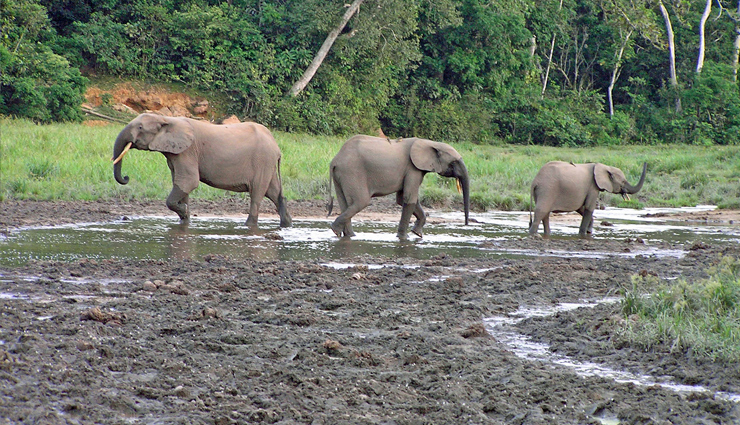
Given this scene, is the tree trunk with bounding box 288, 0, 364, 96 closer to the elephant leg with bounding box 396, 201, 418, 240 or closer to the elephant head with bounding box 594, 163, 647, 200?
the elephant head with bounding box 594, 163, 647, 200

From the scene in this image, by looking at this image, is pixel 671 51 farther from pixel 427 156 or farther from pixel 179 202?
pixel 179 202

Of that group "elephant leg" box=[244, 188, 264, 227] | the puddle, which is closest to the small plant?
→ "elephant leg" box=[244, 188, 264, 227]

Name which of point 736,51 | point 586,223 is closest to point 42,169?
point 586,223

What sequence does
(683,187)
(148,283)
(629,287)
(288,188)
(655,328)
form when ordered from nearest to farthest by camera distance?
(655,328) < (148,283) < (629,287) < (288,188) < (683,187)

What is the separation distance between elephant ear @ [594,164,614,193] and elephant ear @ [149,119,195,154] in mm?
6486

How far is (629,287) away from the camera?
7973 mm

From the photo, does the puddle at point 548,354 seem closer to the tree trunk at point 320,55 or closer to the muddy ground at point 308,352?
the muddy ground at point 308,352

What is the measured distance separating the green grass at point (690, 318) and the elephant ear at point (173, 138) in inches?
293

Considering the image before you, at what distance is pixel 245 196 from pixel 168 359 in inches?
503

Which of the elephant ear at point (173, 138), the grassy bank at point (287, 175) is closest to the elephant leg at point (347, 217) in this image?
the elephant ear at point (173, 138)

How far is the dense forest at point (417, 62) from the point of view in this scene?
3105 cm

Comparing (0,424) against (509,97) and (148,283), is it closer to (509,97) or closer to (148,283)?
(148,283)

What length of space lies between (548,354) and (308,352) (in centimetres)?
159

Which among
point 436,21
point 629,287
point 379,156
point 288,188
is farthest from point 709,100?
point 629,287
